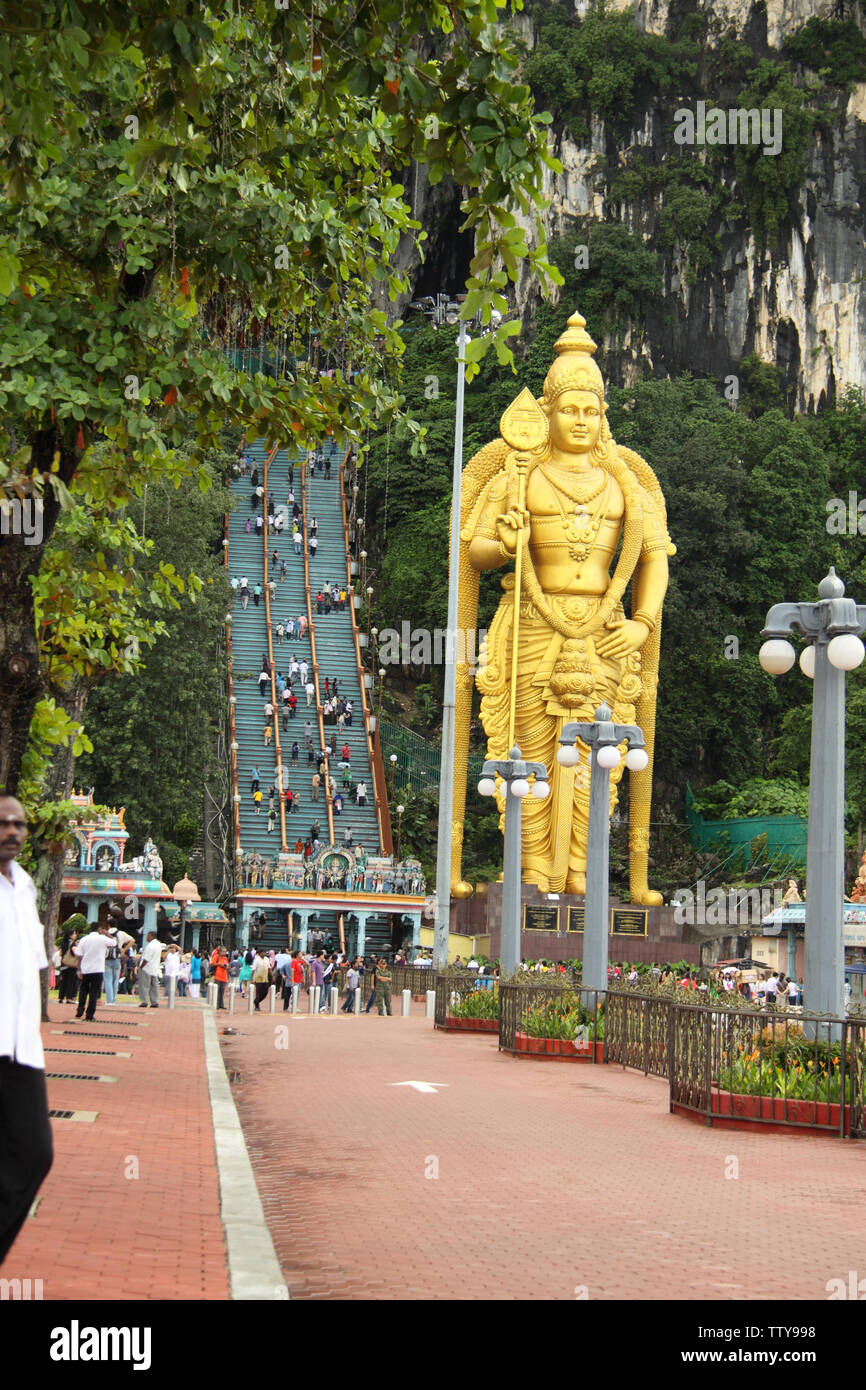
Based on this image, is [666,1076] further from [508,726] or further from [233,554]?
[233,554]

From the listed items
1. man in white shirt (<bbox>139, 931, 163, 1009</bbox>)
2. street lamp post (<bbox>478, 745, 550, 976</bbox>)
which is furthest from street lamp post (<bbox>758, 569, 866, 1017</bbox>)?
man in white shirt (<bbox>139, 931, 163, 1009</bbox>)

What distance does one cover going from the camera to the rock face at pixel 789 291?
58000 mm

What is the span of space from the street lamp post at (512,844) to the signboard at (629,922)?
12225 millimetres

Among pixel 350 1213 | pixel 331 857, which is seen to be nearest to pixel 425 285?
pixel 331 857

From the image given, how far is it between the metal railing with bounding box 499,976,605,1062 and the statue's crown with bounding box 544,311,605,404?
1847 centimetres

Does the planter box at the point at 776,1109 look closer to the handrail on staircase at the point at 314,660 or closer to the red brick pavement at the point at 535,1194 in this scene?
the red brick pavement at the point at 535,1194

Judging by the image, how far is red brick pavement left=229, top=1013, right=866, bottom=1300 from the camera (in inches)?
258

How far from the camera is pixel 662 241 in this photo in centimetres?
5850

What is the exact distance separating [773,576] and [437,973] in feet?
100

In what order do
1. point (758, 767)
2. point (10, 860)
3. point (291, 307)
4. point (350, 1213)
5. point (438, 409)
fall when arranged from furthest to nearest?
1. point (438, 409)
2. point (758, 767)
3. point (291, 307)
4. point (350, 1213)
5. point (10, 860)
